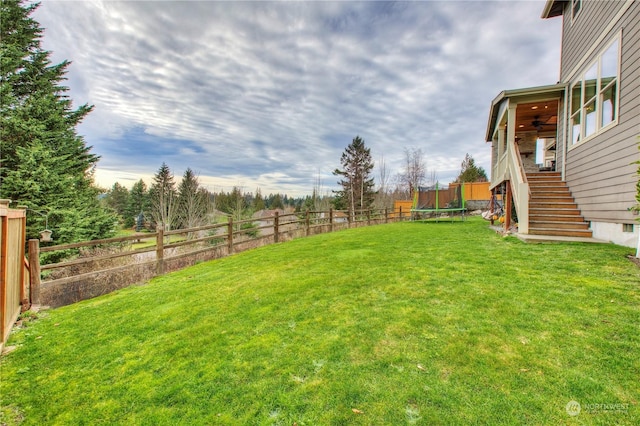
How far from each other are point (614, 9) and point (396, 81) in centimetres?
875

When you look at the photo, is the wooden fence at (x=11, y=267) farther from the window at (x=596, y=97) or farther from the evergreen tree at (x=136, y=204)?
the evergreen tree at (x=136, y=204)

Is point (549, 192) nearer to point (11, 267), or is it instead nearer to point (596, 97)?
point (596, 97)

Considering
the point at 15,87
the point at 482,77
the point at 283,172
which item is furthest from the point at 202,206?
the point at 482,77

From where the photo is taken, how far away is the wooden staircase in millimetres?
5934

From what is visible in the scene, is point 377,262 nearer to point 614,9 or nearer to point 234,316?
point 234,316

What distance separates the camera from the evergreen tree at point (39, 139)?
Result: 754cm

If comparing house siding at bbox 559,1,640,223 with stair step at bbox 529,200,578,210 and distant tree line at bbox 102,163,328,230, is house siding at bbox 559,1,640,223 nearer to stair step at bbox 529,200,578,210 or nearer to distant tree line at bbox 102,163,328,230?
stair step at bbox 529,200,578,210

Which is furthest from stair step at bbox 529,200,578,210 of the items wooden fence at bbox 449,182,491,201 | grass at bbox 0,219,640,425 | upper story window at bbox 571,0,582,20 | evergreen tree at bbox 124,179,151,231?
evergreen tree at bbox 124,179,151,231

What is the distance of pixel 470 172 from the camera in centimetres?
3103

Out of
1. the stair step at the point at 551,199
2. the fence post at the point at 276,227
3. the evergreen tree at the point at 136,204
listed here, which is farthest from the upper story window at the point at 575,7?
the evergreen tree at the point at 136,204

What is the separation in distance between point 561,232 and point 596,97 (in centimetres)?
309

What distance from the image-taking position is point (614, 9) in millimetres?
5180

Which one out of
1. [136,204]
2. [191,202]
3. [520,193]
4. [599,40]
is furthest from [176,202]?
[599,40]

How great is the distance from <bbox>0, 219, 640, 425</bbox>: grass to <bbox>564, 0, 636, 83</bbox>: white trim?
4.68 meters
